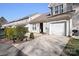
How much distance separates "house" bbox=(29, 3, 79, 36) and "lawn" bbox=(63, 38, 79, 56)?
0.68 ft

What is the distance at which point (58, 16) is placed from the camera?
17.0 ft

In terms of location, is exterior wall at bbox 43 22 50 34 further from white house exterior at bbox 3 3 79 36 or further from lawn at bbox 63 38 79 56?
lawn at bbox 63 38 79 56

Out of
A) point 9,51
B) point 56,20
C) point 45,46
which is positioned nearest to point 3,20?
point 9,51

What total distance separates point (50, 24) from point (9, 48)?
1.23 meters

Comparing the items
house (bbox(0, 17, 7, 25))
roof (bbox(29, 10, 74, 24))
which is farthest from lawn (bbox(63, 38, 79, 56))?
house (bbox(0, 17, 7, 25))

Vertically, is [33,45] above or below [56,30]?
below

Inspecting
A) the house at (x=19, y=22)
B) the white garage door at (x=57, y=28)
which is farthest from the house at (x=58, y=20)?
the house at (x=19, y=22)

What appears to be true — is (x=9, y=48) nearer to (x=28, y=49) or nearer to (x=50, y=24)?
(x=28, y=49)

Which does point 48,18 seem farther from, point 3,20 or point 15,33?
point 3,20

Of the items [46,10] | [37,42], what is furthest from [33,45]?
[46,10]

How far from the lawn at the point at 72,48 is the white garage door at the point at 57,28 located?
332 millimetres

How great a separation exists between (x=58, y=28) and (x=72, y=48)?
0.63 meters

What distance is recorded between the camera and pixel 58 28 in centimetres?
523

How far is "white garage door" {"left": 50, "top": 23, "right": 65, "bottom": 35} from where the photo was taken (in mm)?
5184
